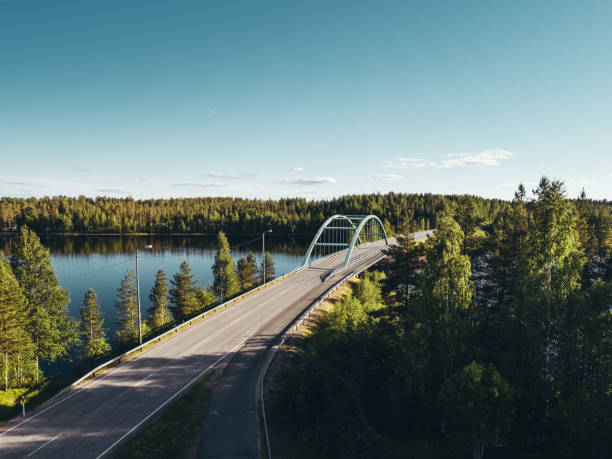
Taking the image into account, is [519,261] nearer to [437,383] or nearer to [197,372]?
[437,383]

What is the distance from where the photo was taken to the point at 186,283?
48.6 metres

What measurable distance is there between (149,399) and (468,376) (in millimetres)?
17639

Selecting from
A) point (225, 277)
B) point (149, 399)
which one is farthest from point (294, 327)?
point (225, 277)

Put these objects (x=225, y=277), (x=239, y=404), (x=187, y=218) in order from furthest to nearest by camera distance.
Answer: (x=187, y=218)
(x=225, y=277)
(x=239, y=404)

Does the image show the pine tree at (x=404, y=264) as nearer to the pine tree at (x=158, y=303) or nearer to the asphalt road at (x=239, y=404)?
the asphalt road at (x=239, y=404)

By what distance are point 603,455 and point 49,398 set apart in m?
27.8

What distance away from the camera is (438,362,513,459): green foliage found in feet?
43.8

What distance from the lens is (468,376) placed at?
1356 cm

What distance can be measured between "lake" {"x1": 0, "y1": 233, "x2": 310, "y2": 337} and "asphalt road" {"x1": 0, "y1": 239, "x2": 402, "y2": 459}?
28.4 meters

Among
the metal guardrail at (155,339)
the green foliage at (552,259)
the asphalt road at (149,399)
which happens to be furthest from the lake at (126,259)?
the green foliage at (552,259)

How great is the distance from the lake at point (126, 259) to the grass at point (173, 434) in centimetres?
3614

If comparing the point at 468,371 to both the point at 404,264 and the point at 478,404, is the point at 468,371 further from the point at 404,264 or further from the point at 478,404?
the point at 404,264

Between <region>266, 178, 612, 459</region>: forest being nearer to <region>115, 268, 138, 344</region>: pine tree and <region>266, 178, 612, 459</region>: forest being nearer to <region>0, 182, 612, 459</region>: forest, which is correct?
<region>0, 182, 612, 459</region>: forest

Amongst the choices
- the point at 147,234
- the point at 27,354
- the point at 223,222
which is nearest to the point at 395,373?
the point at 27,354
